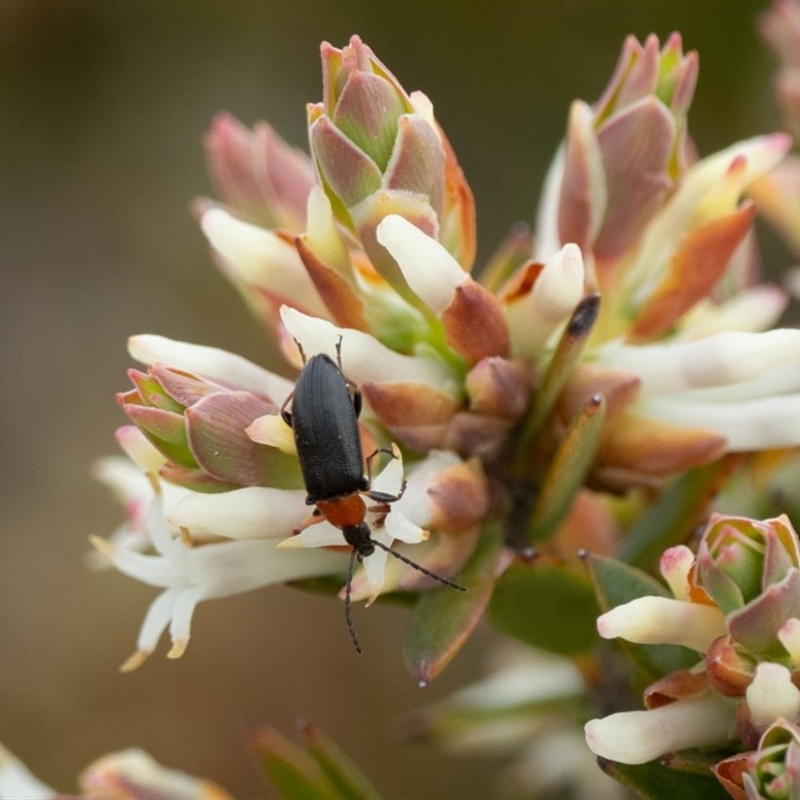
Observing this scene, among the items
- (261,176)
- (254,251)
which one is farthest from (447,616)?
(261,176)

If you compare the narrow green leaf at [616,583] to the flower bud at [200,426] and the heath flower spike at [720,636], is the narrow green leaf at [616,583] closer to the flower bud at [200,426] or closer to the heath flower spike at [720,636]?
the heath flower spike at [720,636]

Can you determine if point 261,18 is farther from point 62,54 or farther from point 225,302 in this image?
point 225,302

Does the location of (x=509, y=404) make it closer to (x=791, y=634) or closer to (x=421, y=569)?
(x=421, y=569)

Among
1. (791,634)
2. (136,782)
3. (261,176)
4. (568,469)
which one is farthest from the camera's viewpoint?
(261,176)

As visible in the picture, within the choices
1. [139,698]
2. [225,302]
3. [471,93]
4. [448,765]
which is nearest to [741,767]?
[448,765]

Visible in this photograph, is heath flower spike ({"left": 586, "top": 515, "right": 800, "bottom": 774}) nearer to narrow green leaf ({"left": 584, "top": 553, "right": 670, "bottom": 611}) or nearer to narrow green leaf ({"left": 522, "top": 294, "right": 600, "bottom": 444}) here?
narrow green leaf ({"left": 584, "top": 553, "right": 670, "bottom": 611})

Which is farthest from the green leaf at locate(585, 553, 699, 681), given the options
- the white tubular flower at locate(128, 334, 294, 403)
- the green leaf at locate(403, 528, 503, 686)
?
the white tubular flower at locate(128, 334, 294, 403)

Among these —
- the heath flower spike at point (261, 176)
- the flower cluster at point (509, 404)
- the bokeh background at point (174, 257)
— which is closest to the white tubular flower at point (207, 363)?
the flower cluster at point (509, 404)
